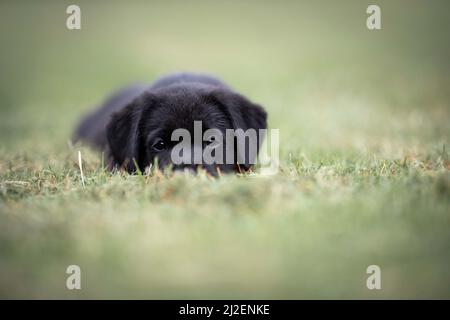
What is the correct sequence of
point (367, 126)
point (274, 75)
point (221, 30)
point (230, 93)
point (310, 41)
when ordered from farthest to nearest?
point (221, 30) → point (310, 41) → point (274, 75) → point (367, 126) → point (230, 93)

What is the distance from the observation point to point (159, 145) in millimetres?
4273

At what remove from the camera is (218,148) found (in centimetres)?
416

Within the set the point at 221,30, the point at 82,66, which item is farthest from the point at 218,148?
the point at 221,30

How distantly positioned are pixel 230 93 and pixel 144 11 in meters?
16.1

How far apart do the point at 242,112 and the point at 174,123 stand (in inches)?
29.7

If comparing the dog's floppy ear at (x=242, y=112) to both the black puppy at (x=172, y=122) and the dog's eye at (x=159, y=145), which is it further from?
the dog's eye at (x=159, y=145)

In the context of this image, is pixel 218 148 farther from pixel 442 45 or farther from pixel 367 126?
pixel 442 45

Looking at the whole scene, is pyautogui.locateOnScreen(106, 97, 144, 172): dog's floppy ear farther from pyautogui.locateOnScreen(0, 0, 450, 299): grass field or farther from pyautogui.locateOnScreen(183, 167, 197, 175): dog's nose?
pyautogui.locateOnScreen(183, 167, 197, 175): dog's nose

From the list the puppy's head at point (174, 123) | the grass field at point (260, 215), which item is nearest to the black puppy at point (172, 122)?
the puppy's head at point (174, 123)

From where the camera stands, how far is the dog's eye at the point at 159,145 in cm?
424

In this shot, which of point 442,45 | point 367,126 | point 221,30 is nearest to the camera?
point 367,126

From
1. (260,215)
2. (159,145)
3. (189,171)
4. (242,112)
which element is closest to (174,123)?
→ (159,145)

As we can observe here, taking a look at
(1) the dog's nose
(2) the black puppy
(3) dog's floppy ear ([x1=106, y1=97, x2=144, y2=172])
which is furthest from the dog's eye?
(1) the dog's nose
